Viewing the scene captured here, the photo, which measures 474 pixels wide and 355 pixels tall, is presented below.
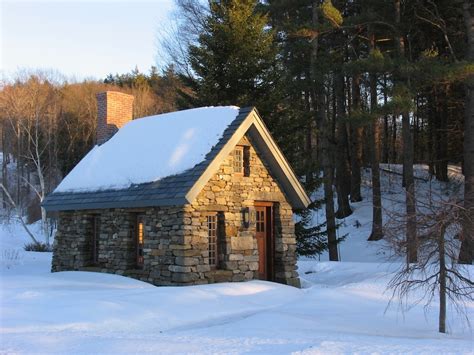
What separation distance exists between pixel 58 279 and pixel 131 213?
254cm

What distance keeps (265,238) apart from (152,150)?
4.12 meters

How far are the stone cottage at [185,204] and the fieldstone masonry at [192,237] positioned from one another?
→ 0.09 ft

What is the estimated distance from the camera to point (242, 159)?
14383mm

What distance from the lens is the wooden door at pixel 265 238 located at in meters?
15.0

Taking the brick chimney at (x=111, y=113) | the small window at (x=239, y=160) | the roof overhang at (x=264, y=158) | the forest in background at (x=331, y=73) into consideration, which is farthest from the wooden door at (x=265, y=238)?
the brick chimney at (x=111, y=113)

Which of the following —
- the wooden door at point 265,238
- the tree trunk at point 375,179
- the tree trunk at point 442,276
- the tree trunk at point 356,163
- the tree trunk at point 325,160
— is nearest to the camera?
the tree trunk at point 442,276

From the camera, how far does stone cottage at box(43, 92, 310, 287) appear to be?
12672 millimetres

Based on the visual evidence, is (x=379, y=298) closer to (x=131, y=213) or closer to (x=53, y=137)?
(x=131, y=213)

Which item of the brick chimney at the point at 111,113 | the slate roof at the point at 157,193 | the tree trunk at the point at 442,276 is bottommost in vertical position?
Result: the tree trunk at the point at 442,276

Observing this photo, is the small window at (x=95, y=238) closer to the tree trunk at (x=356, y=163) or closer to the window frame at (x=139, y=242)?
the window frame at (x=139, y=242)

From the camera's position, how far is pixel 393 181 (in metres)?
33.4

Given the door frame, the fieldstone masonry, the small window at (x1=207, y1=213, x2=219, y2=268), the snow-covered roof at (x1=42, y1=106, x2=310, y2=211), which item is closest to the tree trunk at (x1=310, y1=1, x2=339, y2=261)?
the door frame

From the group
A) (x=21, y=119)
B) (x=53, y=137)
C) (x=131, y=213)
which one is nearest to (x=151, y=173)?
(x=131, y=213)

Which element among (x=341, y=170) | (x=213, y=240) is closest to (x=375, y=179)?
(x=341, y=170)
